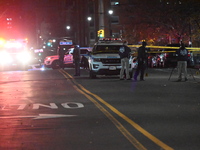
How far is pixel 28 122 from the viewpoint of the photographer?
13031 mm

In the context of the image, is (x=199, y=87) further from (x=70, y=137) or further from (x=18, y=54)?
(x=18, y=54)

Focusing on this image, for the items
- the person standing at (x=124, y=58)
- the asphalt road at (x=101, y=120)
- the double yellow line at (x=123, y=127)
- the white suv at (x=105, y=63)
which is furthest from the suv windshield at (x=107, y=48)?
the double yellow line at (x=123, y=127)

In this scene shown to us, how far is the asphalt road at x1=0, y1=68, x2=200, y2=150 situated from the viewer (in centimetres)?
988

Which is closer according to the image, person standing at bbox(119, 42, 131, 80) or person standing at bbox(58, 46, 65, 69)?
person standing at bbox(119, 42, 131, 80)

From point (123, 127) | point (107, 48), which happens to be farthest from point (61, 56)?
point (123, 127)

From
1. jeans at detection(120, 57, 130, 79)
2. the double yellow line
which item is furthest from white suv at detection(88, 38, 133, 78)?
the double yellow line

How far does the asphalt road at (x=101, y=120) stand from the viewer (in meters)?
9.88

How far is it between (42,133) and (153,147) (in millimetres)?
2655

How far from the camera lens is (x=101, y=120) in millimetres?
13188

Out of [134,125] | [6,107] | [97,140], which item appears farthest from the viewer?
[6,107]

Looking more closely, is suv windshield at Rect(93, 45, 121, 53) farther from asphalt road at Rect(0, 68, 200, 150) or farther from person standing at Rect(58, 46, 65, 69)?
person standing at Rect(58, 46, 65, 69)

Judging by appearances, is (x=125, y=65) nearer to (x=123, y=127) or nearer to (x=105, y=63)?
(x=105, y=63)

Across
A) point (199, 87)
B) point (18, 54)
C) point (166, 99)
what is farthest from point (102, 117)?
point (18, 54)

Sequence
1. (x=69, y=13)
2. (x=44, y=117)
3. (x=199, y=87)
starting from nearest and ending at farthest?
(x=44, y=117) → (x=199, y=87) → (x=69, y=13)
